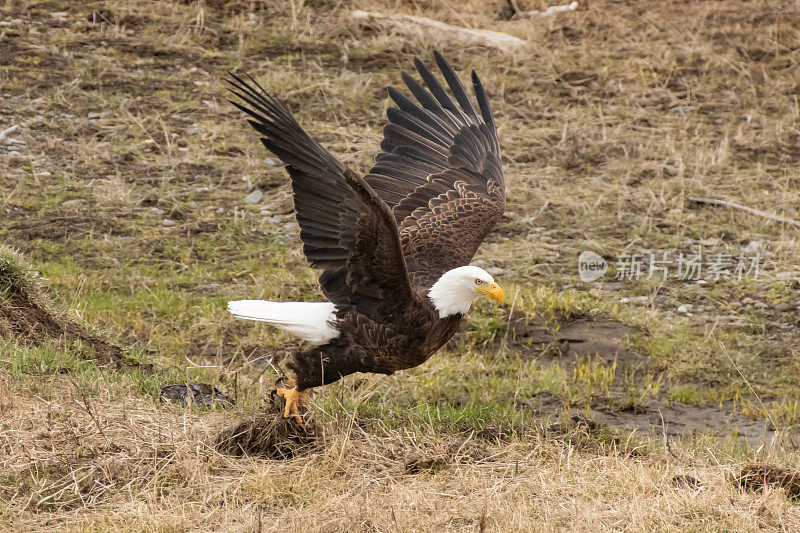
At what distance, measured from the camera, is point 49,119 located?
883 centimetres

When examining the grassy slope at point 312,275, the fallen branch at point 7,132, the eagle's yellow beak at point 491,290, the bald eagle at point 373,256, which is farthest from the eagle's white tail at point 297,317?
the fallen branch at point 7,132

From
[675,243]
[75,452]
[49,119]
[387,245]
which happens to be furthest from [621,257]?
[49,119]

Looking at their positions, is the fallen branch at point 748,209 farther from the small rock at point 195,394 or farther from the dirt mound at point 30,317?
the dirt mound at point 30,317

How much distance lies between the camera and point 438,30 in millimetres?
10648

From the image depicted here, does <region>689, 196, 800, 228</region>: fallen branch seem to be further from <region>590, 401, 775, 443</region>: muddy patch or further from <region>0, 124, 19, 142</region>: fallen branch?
<region>0, 124, 19, 142</region>: fallen branch

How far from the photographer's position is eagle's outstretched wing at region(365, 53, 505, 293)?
200 inches

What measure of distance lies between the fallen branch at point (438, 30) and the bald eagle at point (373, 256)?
5.10 metres

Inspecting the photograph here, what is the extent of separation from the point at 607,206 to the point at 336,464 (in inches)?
183

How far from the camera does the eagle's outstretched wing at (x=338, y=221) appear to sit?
3.90 m

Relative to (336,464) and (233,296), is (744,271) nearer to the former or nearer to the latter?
(233,296)

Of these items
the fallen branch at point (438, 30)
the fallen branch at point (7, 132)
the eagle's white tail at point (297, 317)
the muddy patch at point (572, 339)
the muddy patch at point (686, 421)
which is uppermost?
the fallen branch at point (438, 30)

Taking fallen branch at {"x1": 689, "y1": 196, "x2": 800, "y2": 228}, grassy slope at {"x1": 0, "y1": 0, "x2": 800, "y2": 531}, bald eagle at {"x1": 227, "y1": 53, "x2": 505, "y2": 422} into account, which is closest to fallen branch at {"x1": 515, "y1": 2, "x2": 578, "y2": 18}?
grassy slope at {"x1": 0, "y1": 0, "x2": 800, "y2": 531}

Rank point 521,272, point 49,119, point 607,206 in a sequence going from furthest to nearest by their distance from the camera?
point 49,119
point 607,206
point 521,272

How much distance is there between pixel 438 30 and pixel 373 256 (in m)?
6.92
